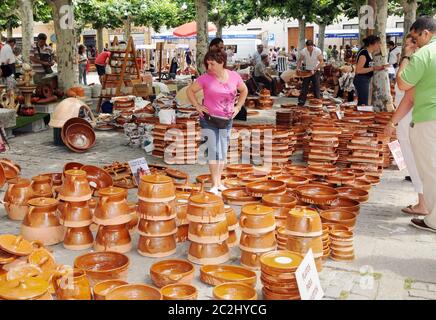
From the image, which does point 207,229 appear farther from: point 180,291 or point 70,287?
point 70,287

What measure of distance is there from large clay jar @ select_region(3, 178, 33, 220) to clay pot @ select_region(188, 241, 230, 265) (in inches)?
72.1

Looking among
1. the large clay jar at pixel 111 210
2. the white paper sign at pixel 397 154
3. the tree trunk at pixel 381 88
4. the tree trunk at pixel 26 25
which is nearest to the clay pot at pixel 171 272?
the large clay jar at pixel 111 210

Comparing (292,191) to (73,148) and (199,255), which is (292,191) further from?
(73,148)

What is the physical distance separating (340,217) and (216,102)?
1.72 meters

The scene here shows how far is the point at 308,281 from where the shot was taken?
3.10 meters

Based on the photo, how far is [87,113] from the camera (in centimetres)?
913

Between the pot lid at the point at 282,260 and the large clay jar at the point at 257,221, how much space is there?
354 mm

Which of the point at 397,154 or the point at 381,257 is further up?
the point at 397,154

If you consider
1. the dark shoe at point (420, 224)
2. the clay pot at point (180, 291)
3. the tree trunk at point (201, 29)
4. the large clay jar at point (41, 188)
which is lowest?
the dark shoe at point (420, 224)

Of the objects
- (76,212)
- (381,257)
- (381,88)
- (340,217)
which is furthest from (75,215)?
(381,88)

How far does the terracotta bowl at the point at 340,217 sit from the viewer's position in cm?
451

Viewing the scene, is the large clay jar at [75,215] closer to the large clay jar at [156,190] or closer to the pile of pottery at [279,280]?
the large clay jar at [156,190]

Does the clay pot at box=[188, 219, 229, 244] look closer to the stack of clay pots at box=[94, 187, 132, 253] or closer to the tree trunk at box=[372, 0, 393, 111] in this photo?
the stack of clay pots at box=[94, 187, 132, 253]

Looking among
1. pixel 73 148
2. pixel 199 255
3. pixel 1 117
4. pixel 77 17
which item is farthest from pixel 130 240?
pixel 77 17
